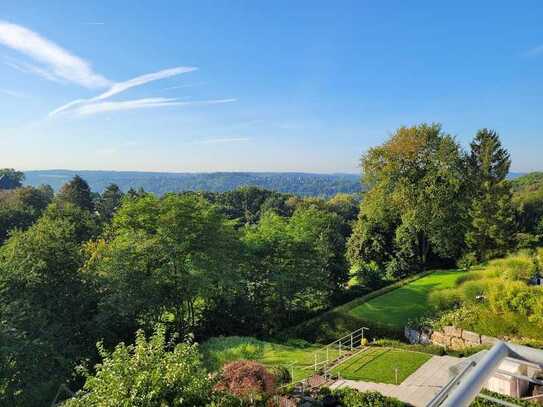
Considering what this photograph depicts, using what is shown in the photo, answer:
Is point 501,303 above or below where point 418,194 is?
below

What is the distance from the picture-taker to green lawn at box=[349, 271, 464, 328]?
19094 mm

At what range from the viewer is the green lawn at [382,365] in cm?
1274

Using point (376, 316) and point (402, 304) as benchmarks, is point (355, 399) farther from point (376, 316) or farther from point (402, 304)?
point (402, 304)

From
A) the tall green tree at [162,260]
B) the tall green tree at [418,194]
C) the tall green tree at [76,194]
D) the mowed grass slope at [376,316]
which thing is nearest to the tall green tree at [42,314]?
the tall green tree at [162,260]

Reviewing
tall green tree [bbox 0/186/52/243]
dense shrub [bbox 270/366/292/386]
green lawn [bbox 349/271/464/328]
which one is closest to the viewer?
dense shrub [bbox 270/366/292/386]

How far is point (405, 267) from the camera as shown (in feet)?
94.0

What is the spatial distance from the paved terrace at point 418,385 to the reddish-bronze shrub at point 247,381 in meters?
2.64

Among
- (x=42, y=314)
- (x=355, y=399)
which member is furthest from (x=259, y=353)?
(x=42, y=314)

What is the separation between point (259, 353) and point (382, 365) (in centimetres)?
532

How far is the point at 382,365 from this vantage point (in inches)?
533

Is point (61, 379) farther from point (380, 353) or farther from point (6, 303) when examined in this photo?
point (380, 353)

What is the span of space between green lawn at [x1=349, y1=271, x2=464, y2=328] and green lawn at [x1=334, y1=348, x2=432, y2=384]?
4.09m

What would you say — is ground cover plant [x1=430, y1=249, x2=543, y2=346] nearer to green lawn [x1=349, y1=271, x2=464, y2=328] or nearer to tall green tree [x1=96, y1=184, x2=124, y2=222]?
green lawn [x1=349, y1=271, x2=464, y2=328]

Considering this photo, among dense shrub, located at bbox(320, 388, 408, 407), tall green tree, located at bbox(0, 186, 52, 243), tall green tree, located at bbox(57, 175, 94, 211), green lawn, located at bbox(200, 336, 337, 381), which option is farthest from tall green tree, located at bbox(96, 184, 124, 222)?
dense shrub, located at bbox(320, 388, 408, 407)
